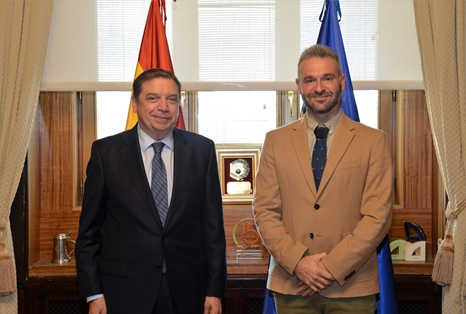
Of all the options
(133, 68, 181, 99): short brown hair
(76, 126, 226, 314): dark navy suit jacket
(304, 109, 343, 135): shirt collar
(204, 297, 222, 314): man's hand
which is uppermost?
(133, 68, 181, 99): short brown hair

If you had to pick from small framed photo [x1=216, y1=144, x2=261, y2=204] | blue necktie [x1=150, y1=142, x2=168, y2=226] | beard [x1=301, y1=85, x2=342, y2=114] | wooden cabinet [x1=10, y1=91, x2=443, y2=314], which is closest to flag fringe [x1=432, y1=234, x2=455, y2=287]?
wooden cabinet [x1=10, y1=91, x2=443, y2=314]

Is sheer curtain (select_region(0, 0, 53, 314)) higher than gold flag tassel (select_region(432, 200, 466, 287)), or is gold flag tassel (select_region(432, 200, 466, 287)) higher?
sheer curtain (select_region(0, 0, 53, 314))

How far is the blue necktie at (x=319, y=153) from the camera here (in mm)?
2508

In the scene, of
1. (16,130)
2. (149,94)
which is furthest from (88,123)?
(149,94)

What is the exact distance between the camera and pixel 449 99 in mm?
3195

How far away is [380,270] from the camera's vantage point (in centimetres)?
301

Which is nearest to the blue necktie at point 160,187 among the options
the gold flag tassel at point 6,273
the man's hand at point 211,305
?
the man's hand at point 211,305

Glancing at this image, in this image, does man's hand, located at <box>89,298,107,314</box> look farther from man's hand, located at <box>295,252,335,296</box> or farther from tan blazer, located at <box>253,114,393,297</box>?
man's hand, located at <box>295,252,335,296</box>

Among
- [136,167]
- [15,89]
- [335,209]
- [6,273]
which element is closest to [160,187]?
[136,167]

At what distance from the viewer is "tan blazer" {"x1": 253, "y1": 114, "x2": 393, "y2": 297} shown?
7.84ft

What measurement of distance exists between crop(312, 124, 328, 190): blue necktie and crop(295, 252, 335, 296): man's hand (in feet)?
0.98

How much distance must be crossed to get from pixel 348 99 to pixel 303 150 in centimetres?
91

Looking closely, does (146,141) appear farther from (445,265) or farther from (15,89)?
(445,265)

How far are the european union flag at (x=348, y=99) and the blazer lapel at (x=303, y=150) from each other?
2.26 feet
